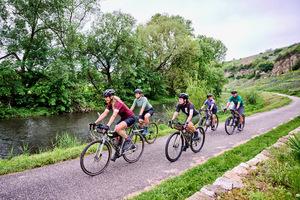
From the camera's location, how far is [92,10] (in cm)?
3422

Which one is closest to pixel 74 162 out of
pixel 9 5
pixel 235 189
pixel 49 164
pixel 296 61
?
pixel 49 164

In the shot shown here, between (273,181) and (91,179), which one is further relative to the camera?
(91,179)

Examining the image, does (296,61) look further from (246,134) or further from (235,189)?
(235,189)

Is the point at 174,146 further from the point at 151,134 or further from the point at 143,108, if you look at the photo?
the point at 151,134

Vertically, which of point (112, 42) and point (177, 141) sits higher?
point (112, 42)

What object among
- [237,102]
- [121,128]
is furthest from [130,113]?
[237,102]

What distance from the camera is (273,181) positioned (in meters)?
5.45

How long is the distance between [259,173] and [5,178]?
6.28 metres

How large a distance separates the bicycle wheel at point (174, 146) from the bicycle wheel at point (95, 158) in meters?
1.87

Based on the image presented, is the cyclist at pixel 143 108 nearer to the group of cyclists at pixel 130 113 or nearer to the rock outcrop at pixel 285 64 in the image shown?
the group of cyclists at pixel 130 113

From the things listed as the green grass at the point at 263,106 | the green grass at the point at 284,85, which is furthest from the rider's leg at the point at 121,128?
the green grass at the point at 284,85

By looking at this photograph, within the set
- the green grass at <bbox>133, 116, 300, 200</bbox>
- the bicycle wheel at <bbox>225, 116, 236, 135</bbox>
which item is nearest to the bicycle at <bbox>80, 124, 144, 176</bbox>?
the green grass at <bbox>133, 116, 300, 200</bbox>

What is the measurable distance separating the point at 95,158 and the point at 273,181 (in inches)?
169

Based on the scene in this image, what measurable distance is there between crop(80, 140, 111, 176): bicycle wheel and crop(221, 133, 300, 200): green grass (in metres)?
→ 3.27
